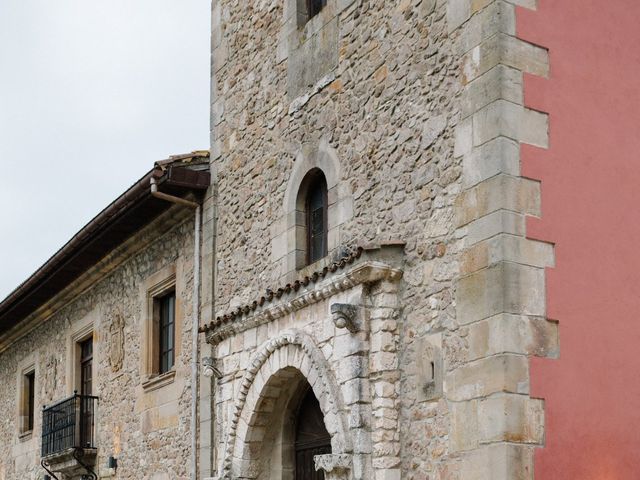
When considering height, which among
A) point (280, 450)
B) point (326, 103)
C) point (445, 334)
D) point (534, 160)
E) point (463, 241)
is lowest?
point (280, 450)

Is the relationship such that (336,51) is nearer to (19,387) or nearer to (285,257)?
(285,257)

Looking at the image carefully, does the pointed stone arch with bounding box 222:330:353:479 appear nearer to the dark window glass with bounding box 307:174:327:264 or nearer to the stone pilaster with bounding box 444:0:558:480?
the dark window glass with bounding box 307:174:327:264

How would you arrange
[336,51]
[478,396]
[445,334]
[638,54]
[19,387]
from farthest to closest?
1. [19,387]
2. [336,51]
3. [638,54]
4. [445,334]
5. [478,396]

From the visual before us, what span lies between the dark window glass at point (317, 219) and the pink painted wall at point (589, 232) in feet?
8.64

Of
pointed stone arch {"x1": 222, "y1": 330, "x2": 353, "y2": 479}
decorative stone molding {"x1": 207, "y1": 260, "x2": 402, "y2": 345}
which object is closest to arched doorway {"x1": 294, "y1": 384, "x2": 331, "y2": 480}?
pointed stone arch {"x1": 222, "y1": 330, "x2": 353, "y2": 479}

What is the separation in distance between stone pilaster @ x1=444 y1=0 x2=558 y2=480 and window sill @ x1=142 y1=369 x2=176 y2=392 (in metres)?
5.30

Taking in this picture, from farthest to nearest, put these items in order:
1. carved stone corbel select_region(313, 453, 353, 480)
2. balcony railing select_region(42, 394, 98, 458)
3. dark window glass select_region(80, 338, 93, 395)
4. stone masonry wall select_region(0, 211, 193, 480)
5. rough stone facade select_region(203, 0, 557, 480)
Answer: dark window glass select_region(80, 338, 93, 395)
balcony railing select_region(42, 394, 98, 458)
stone masonry wall select_region(0, 211, 193, 480)
carved stone corbel select_region(313, 453, 353, 480)
rough stone facade select_region(203, 0, 557, 480)

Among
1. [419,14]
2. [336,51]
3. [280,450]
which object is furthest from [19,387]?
[419,14]

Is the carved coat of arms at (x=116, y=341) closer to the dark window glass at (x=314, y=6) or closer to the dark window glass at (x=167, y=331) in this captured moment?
the dark window glass at (x=167, y=331)

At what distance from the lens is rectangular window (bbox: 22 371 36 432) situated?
1836 cm

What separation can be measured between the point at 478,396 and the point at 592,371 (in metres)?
0.86

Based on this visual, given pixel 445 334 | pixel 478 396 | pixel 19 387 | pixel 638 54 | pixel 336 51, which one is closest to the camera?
pixel 478 396

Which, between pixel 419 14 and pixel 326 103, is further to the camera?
pixel 326 103

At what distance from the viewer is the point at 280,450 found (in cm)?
1009
